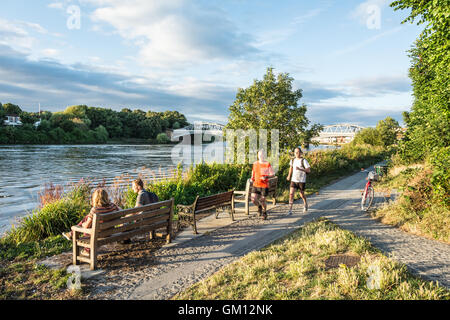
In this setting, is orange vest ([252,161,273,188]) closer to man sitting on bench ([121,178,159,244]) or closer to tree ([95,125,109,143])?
man sitting on bench ([121,178,159,244])

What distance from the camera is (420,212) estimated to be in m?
7.24

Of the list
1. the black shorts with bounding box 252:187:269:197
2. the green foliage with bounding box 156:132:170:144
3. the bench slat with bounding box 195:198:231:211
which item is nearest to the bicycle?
the black shorts with bounding box 252:187:269:197

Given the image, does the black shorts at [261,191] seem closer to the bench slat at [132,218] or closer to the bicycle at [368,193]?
the bench slat at [132,218]

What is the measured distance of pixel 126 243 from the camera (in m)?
6.17

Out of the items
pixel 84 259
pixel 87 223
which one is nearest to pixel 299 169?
pixel 87 223

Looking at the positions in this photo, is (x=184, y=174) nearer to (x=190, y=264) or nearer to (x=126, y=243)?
(x=126, y=243)

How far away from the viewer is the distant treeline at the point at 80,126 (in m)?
65.2

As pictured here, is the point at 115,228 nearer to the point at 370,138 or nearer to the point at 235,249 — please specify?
the point at 235,249

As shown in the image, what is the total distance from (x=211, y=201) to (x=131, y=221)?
2.01 m

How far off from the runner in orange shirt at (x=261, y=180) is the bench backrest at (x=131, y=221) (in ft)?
8.32

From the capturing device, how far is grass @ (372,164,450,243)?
637cm

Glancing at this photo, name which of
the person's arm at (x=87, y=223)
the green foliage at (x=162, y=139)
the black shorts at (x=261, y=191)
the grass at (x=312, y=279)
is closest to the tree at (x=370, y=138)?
the black shorts at (x=261, y=191)
